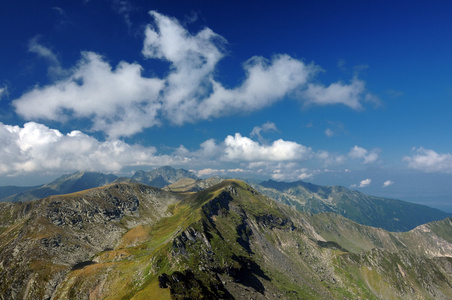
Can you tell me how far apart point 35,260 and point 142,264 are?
10094 cm

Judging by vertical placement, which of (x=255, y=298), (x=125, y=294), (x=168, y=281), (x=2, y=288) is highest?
(x=168, y=281)

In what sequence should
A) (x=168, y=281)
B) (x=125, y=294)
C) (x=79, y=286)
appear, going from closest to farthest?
(x=168, y=281) → (x=125, y=294) → (x=79, y=286)

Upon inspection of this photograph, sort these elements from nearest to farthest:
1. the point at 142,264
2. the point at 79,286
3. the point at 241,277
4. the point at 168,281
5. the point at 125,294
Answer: the point at 168,281 → the point at 125,294 → the point at 79,286 → the point at 142,264 → the point at 241,277

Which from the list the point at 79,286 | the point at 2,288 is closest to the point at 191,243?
the point at 79,286

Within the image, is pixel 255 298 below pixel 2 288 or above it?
below

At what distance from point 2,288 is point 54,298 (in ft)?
143

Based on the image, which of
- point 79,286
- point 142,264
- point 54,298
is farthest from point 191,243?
point 54,298

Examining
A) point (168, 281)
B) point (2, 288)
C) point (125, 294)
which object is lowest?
point (2, 288)

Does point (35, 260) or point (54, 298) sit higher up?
point (35, 260)

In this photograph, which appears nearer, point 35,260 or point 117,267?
point 117,267

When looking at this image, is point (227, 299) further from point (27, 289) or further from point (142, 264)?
point (27, 289)

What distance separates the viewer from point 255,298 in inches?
6398

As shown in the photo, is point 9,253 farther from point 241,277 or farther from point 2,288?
point 241,277

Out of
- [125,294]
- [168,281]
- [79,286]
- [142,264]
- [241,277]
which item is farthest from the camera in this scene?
[241,277]
